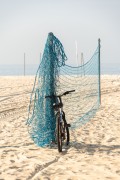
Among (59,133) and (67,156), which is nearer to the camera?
(67,156)

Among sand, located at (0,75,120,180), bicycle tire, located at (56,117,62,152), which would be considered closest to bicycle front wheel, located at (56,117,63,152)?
bicycle tire, located at (56,117,62,152)

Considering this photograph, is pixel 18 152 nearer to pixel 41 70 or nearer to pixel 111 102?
pixel 41 70

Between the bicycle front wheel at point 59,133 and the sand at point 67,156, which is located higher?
the bicycle front wheel at point 59,133

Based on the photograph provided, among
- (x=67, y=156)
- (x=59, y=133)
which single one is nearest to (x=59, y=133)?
(x=59, y=133)

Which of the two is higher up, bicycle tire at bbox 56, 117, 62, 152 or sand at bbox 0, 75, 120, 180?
bicycle tire at bbox 56, 117, 62, 152

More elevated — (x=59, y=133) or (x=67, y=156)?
(x=59, y=133)

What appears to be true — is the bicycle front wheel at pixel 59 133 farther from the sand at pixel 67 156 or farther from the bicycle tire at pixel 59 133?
the sand at pixel 67 156

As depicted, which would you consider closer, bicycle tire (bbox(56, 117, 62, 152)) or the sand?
the sand

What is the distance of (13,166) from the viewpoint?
6578 mm

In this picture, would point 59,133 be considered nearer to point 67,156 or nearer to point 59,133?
point 59,133

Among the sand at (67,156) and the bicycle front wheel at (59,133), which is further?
the bicycle front wheel at (59,133)

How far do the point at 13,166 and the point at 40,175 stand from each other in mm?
745

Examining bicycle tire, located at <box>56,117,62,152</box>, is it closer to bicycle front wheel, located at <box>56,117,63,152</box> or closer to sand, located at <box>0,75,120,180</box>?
bicycle front wheel, located at <box>56,117,63,152</box>

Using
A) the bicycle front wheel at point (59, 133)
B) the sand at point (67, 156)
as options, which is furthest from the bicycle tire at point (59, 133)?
the sand at point (67, 156)
